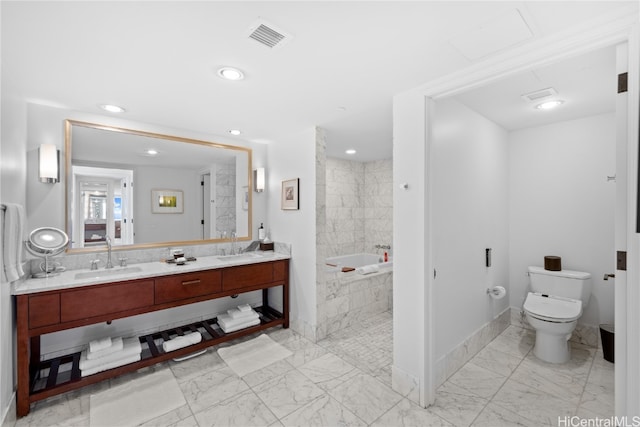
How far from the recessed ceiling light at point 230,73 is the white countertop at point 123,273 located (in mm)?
1683

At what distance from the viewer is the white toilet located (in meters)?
2.55

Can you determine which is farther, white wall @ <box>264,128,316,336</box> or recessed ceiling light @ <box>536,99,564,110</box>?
white wall @ <box>264,128,316,336</box>

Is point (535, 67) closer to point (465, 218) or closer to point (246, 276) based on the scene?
point (465, 218)

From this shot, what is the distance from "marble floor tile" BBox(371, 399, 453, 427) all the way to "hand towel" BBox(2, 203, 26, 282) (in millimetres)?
2457

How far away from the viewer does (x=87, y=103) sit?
2389mm

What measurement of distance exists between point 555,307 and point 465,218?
1.25m

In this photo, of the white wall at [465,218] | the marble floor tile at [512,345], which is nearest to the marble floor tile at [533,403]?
the white wall at [465,218]

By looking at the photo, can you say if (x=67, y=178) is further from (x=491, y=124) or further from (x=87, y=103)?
(x=491, y=124)

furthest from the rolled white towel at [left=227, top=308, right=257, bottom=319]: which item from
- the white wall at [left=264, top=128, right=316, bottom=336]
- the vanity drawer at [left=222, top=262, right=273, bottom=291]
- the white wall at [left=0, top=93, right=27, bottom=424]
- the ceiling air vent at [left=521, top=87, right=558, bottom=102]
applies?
the ceiling air vent at [left=521, top=87, right=558, bottom=102]

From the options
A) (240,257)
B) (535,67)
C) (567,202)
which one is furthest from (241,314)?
(567,202)

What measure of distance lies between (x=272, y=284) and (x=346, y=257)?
2144 millimetres

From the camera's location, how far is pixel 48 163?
239 centimetres

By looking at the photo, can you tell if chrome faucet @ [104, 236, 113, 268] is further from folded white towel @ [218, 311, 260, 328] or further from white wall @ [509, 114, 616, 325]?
white wall @ [509, 114, 616, 325]

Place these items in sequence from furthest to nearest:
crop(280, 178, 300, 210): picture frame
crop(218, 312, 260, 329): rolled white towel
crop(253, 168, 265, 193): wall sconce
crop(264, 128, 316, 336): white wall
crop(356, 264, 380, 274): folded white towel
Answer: crop(356, 264, 380, 274): folded white towel → crop(253, 168, 265, 193): wall sconce → crop(280, 178, 300, 210): picture frame → crop(264, 128, 316, 336): white wall → crop(218, 312, 260, 329): rolled white towel
